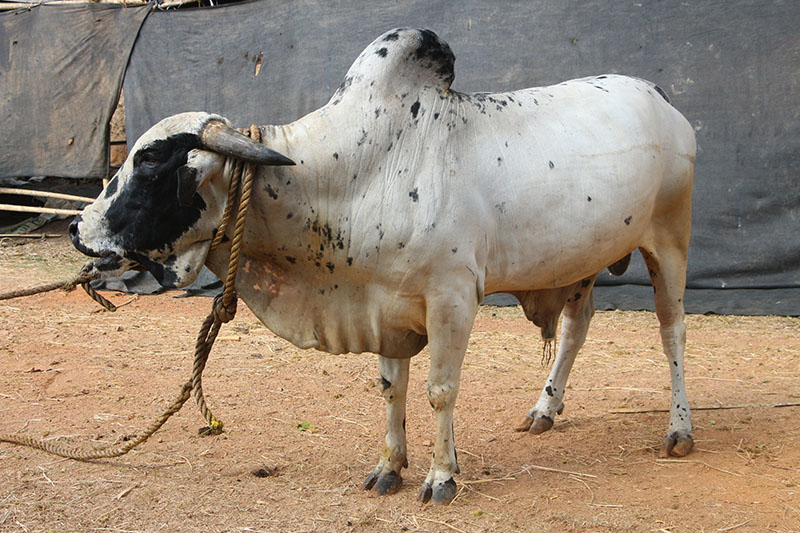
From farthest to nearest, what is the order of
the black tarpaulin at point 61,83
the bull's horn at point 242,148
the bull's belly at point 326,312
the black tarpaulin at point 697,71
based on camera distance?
the black tarpaulin at point 61,83 → the black tarpaulin at point 697,71 → the bull's belly at point 326,312 → the bull's horn at point 242,148

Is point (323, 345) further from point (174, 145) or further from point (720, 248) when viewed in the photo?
point (720, 248)

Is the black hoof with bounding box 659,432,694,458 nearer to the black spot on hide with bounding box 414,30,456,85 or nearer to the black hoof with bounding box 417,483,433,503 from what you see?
the black hoof with bounding box 417,483,433,503

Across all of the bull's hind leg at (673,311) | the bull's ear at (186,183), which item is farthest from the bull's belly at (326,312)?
the bull's hind leg at (673,311)

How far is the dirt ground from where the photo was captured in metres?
2.95

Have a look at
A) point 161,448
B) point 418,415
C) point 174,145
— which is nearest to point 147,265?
point 174,145

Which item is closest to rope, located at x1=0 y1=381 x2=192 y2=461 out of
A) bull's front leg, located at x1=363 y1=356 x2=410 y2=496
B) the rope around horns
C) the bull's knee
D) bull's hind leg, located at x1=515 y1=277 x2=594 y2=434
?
the rope around horns

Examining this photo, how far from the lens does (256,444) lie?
12.4 feet

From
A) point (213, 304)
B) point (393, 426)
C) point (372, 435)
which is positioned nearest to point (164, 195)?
point (213, 304)

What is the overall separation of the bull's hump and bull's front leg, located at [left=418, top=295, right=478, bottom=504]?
840 millimetres

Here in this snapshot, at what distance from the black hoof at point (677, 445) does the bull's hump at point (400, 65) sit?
191 cm

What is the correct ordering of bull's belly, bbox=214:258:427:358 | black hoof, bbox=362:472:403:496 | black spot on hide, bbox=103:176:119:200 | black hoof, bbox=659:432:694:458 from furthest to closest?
1. black hoof, bbox=659:432:694:458
2. black hoof, bbox=362:472:403:496
3. bull's belly, bbox=214:258:427:358
4. black spot on hide, bbox=103:176:119:200

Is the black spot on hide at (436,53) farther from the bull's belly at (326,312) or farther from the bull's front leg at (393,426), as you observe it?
the bull's front leg at (393,426)

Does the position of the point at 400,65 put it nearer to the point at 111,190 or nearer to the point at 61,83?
the point at 111,190

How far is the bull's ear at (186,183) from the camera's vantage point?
275 cm
